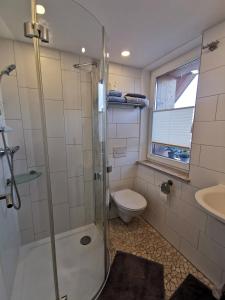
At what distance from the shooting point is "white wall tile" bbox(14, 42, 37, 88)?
1287mm

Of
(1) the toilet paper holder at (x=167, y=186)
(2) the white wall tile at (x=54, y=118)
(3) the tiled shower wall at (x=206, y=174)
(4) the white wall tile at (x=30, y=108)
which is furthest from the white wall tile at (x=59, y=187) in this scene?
(3) the tiled shower wall at (x=206, y=174)

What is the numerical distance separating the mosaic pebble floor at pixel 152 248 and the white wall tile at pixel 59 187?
800mm

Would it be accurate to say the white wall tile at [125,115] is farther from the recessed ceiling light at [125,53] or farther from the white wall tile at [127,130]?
the recessed ceiling light at [125,53]

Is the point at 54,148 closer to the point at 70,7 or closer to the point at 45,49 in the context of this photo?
the point at 45,49

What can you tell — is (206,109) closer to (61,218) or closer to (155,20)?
(155,20)

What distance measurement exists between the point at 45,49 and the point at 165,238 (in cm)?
240

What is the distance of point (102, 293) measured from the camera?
126 cm

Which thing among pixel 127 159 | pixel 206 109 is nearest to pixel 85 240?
pixel 127 159

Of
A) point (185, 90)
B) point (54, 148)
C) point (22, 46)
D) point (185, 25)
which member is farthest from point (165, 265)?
point (22, 46)

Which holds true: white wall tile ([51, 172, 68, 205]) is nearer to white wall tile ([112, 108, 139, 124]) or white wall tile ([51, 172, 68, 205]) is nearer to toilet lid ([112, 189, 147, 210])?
toilet lid ([112, 189, 147, 210])

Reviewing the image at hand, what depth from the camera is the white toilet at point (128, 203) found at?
5.79 feet

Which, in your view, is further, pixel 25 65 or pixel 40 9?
pixel 25 65

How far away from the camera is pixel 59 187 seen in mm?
1737

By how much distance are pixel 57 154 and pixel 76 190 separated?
51 centimetres
